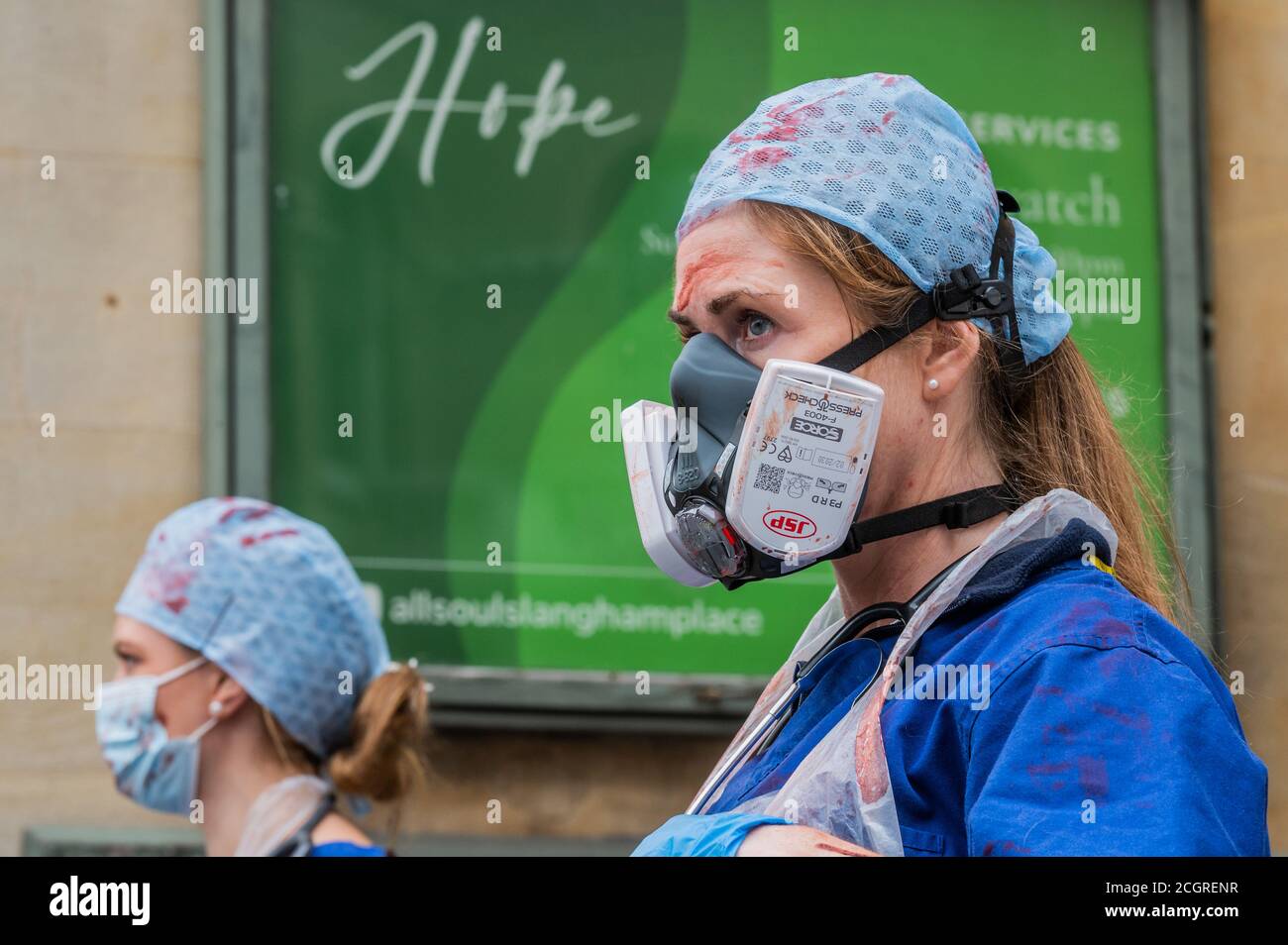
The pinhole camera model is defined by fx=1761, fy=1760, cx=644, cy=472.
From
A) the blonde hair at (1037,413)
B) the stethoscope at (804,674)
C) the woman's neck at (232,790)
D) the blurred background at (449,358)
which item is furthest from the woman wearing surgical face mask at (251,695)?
the blonde hair at (1037,413)

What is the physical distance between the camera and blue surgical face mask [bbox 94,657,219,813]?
399 centimetres

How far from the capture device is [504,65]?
580 cm

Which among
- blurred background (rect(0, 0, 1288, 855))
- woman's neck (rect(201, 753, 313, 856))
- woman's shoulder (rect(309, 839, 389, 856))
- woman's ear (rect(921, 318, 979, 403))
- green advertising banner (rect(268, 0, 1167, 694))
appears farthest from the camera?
green advertising banner (rect(268, 0, 1167, 694))

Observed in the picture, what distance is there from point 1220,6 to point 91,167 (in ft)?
12.9

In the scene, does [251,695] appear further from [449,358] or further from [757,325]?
[757,325]

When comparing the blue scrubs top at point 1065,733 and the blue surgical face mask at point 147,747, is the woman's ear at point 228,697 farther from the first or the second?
the blue scrubs top at point 1065,733

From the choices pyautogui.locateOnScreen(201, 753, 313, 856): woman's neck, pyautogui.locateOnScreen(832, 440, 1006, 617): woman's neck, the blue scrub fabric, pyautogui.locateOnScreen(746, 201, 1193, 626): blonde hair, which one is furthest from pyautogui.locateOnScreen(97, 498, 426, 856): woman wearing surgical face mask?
the blue scrub fabric

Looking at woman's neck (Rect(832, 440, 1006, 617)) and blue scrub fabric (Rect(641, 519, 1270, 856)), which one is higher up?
woman's neck (Rect(832, 440, 1006, 617))

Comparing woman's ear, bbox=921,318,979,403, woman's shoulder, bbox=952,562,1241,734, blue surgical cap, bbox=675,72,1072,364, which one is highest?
blue surgical cap, bbox=675,72,1072,364

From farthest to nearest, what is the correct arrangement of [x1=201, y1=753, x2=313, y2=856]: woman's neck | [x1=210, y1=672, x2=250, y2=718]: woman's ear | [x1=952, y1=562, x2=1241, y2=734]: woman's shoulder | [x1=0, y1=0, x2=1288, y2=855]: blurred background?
[x1=0, y1=0, x2=1288, y2=855]: blurred background
[x1=210, y1=672, x2=250, y2=718]: woman's ear
[x1=201, y1=753, x2=313, y2=856]: woman's neck
[x1=952, y1=562, x2=1241, y2=734]: woman's shoulder

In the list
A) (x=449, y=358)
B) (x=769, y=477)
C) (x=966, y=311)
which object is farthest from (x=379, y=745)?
(x=966, y=311)

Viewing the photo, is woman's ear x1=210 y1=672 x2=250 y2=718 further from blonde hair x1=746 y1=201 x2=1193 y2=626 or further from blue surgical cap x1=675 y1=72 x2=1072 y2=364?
blonde hair x1=746 y1=201 x2=1193 y2=626

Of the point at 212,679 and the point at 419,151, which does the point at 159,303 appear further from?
the point at 212,679

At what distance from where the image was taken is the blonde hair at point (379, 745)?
13.2ft
